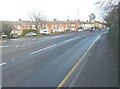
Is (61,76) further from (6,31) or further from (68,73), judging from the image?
(6,31)

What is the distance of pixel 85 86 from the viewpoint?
9117 mm

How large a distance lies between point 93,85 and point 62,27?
150m

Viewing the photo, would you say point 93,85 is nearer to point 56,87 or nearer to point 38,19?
point 56,87

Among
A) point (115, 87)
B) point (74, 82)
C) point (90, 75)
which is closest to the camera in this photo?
point (115, 87)

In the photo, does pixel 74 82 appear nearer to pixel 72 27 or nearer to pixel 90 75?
pixel 90 75

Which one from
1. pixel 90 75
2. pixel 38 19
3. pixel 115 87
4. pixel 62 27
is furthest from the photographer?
pixel 62 27

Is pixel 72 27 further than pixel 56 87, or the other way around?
pixel 72 27

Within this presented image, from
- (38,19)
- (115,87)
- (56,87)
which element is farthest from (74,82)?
(38,19)

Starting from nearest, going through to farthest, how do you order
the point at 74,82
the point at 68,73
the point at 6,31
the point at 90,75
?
the point at 74,82, the point at 90,75, the point at 68,73, the point at 6,31

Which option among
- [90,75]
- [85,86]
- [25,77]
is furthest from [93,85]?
[25,77]

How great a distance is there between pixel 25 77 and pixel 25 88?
213 cm

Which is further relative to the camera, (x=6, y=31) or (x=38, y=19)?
(x=38, y=19)

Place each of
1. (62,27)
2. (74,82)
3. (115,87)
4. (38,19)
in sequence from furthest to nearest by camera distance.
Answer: (62,27)
(38,19)
(74,82)
(115,87)

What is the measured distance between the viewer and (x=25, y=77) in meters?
11.3
